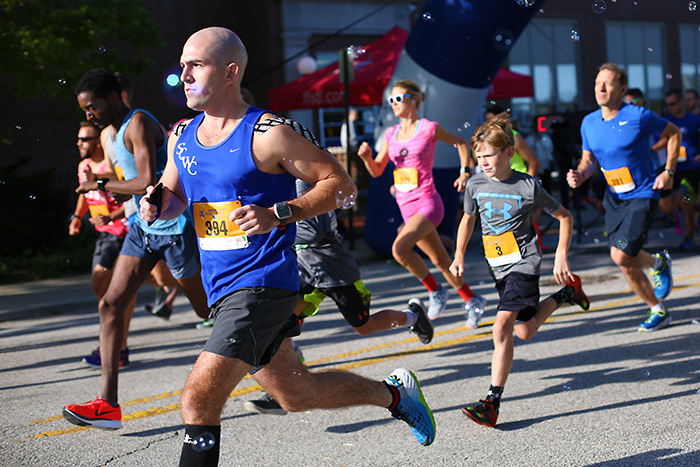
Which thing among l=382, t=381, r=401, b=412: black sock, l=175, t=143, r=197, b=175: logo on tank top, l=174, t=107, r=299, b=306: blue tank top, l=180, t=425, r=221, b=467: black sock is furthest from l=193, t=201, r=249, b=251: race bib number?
l=382, t=381, r=401, b=412: black sock

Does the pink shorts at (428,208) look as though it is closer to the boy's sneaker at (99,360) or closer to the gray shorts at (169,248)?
the gray shorts at (169,248)

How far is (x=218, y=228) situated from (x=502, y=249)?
212 cm

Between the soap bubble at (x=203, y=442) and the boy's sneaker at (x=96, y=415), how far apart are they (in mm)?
1567

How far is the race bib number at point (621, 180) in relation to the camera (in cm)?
613

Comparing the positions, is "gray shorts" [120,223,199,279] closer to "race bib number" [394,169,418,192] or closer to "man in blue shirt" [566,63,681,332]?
"race bib number" [394,169,418,192]

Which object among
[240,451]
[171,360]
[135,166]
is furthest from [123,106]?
[240,451]

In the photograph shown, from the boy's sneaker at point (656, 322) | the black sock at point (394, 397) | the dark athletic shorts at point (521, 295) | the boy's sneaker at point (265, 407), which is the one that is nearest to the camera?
the black sock at point (394, 397)

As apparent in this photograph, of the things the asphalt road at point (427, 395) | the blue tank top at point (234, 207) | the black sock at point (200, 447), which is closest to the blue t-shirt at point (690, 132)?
the asphalt road at point (427, 395)

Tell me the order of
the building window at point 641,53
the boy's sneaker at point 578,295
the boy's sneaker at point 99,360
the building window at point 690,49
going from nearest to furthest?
the boy's sneaker at point 578,295
the boy's sneaker at point 99,360
the building window at point 641,53
the building window at point 690,49

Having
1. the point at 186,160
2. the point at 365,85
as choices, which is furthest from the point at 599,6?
the point at 365,85

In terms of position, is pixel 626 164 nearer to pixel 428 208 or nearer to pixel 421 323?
pixel 428 208

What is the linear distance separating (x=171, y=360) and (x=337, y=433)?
2.38 m

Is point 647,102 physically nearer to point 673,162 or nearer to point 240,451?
point 673,162

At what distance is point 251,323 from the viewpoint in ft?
10.2
